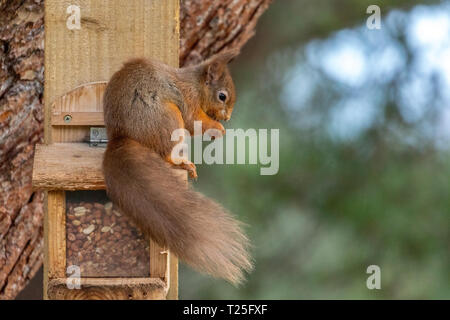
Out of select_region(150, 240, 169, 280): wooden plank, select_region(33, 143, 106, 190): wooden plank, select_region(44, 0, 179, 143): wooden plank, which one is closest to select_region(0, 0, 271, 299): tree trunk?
select_region(44, 0, 179, 143): wooden plank

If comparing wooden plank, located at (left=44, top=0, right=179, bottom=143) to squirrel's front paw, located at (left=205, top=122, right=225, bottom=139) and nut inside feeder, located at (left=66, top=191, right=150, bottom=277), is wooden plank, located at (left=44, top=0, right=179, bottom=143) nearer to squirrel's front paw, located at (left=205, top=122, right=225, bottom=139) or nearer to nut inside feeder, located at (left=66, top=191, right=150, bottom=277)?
nut inside feeder, located at (left=66, top=191, right=150, bottom=277)

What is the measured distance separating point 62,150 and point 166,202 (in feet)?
0.91

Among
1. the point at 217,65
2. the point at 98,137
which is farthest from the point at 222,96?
the point at 98,137

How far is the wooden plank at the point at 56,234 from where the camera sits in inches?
60.7

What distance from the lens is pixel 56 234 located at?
1557 mm

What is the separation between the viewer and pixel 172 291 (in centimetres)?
171

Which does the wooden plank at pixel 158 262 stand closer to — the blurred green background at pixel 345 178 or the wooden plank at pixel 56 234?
the wooden plank at pixel 56 234

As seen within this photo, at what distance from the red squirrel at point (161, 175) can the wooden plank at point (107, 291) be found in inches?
5.5

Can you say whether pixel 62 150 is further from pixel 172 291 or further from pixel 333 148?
pixel 333 148

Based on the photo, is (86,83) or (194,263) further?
(86,83)

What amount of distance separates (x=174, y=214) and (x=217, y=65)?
0.54 m

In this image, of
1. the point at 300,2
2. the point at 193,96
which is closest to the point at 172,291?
the point at 193,96

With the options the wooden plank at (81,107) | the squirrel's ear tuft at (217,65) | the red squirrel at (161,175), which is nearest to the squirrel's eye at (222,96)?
the squirrel's ear tuft at (217,65)

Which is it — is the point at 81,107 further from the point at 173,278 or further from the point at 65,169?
the point at 173,278
